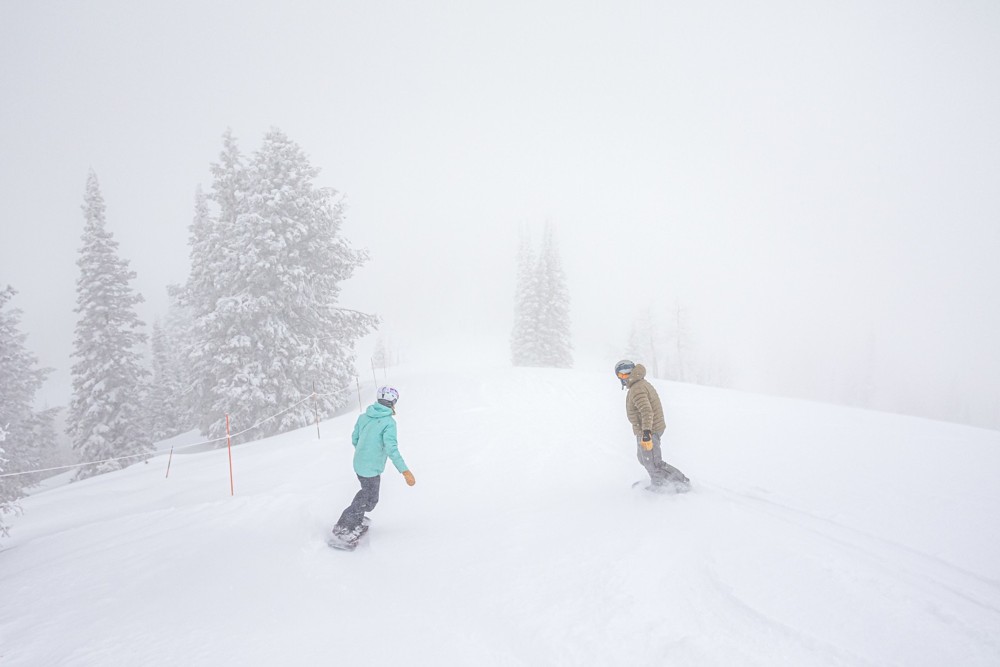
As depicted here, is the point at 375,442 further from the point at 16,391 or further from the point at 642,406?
the point at 16,391

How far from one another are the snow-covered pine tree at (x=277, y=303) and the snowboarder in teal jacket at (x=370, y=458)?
13.2 m

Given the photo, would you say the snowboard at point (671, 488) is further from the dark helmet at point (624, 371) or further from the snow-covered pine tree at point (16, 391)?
the snow-covered pine tree at point (16, 391)

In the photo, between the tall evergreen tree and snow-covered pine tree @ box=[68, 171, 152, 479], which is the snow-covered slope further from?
the tall evergreen tree

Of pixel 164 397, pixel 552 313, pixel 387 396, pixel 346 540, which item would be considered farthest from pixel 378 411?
pixel 164 397

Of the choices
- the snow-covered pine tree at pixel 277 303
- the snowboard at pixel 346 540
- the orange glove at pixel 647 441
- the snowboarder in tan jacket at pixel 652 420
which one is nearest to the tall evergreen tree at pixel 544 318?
the snow-covered pine tree at pixel 277 303

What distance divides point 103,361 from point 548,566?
85.0 ft

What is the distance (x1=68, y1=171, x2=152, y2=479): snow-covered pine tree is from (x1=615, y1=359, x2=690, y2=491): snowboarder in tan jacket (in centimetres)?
2365

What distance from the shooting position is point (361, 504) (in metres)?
→ 5.90

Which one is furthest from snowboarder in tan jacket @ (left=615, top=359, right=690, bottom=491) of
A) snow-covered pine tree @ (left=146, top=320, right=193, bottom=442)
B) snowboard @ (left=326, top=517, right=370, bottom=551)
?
snow-covered pine tree @ (left=146, top=320, right=193, bottom=442)

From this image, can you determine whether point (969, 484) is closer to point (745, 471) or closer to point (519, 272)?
point (745, 471)

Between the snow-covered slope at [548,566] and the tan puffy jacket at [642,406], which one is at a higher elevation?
the tan puffy jacket at [642,406]

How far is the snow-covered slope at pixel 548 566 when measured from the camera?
3.64m

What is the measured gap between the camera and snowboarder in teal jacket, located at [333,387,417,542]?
583 centimetres

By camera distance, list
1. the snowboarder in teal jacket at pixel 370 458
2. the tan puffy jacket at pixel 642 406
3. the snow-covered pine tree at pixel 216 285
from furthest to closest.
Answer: the snow-covered pine tree at pixel 216 285
the tan puffy jacket at pixel 642 406
the snowboarder in teal jacket at pixel 370 458
